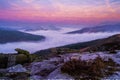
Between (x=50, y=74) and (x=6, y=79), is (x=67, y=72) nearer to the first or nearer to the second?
(x=50, y=74)

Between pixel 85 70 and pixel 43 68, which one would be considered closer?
pixel 85 70

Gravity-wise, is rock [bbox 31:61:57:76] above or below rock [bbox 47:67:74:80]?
above

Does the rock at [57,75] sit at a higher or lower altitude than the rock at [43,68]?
lower

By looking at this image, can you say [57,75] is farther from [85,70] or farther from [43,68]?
[43,68]

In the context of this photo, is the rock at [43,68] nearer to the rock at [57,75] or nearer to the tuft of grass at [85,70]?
the rock at [57,75]

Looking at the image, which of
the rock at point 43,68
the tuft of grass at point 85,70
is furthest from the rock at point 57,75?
the rock at point 43,68

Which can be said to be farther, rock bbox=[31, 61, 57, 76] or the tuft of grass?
rock bbox=[31, 61, 57, 76]

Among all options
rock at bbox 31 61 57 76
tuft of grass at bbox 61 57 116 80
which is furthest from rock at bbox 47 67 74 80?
rock at bbox 31 61 57 76

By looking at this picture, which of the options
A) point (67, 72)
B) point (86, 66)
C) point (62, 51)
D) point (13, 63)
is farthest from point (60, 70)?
point (62, 51)

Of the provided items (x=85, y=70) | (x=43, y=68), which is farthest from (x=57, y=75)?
(x=43, y=68)

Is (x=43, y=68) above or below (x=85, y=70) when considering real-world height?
above

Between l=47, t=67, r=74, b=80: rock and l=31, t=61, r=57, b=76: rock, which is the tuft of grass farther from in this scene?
l=31, t=61, r=57, b=76: rock

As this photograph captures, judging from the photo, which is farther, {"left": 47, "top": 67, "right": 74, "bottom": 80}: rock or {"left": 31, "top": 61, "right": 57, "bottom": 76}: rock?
{"left": 31, "top": 61, "right": 57, "bottom": 76}: rock

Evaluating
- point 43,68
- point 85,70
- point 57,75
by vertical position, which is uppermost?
point 43,68
